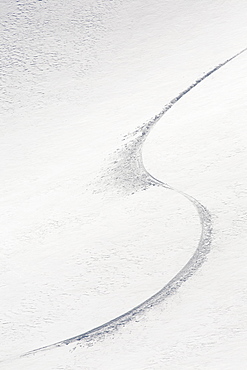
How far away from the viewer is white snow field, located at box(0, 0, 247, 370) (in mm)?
9992

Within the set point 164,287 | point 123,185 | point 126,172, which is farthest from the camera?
point 126,172

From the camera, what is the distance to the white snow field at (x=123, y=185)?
9.99 meters

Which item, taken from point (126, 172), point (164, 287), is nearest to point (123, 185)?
point (126, 172)

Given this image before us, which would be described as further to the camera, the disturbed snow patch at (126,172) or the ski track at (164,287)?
the disturbed snow patch at (126,172)

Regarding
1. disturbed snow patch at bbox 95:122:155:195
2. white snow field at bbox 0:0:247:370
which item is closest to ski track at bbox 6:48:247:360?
white snow field at bbox 0:0:247:370

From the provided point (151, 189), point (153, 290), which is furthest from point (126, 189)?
point (153, 290)

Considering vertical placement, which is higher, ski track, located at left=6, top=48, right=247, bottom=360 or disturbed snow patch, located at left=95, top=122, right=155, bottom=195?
disturbed snow patch, located at left=95, top=122, right=155, bottom=195

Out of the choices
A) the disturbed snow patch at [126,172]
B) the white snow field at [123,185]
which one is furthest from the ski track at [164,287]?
the disturbed snow patch at [126,172]

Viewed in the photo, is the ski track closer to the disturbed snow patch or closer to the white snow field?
the white snow field

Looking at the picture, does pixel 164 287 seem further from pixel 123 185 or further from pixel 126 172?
pixel 126 172

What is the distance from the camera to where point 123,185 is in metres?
13.9

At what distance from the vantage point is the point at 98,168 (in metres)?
14.9

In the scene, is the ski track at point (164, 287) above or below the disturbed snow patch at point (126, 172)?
below

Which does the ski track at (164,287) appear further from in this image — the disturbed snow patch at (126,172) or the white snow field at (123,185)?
the disturbed snow patch at (126,172)
